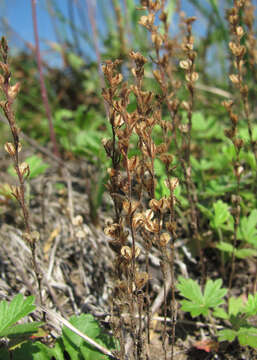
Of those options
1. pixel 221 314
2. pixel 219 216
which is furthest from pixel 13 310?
pixel 219 216

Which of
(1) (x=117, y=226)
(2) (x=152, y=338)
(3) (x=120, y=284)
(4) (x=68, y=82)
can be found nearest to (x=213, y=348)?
(2) (x=152, y=338)

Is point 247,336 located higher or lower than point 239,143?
lower

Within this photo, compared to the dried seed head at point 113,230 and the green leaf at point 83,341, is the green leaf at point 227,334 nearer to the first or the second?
the green leaf at point 83,341

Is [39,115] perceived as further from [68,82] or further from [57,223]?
[57,223]

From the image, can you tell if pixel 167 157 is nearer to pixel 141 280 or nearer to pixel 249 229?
pixel 141 280

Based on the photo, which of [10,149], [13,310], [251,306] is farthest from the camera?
[251,306]

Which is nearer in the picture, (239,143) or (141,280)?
(141,280)

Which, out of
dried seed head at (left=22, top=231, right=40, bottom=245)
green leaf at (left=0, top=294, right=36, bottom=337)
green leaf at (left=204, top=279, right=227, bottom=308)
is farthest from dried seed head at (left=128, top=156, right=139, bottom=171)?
green leaf at (left=204, top=279, right=227, bottom=308)

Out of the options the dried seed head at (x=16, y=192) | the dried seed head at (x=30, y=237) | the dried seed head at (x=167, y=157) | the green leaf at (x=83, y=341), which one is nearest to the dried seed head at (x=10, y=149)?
the dried seed head at (x=16, y=192)
